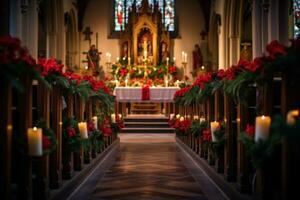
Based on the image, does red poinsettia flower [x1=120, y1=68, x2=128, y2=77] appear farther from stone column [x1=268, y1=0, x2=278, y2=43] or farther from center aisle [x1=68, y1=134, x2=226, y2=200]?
center aisle [x1=68, y1=134, x2=226, y2=200]

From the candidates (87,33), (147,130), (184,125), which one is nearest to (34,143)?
(184,125)

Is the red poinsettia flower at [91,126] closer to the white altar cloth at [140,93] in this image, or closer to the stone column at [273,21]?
the stone column at [273,21]

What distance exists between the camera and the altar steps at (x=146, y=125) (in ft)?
53.8

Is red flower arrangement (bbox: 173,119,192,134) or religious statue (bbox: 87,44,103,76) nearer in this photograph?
red flower arrangement (bbox: 173,119,192,134)

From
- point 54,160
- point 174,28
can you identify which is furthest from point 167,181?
point 174,28

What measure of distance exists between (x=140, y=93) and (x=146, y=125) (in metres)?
1.07

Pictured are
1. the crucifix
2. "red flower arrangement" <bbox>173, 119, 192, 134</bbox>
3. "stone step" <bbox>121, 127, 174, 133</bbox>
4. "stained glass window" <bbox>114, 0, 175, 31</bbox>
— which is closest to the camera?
"red flower arrangement" <bbox>173, 119, 192, 134</bbox>

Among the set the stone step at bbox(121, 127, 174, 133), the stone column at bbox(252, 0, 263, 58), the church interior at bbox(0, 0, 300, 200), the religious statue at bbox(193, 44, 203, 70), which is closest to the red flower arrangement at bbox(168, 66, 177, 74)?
the church interior at bbox(0, 0, 300, 200)

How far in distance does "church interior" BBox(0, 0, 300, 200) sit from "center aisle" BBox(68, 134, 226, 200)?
0.06 feet

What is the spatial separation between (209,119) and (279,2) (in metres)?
5.46

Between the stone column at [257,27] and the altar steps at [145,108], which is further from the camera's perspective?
the altar steps at [145,108]

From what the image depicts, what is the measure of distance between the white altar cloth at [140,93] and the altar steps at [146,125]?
86cm

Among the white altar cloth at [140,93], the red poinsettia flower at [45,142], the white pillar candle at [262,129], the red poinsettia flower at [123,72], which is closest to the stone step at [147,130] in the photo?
the white altar cloth at [140,93]

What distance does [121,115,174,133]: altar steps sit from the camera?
53.8ft
